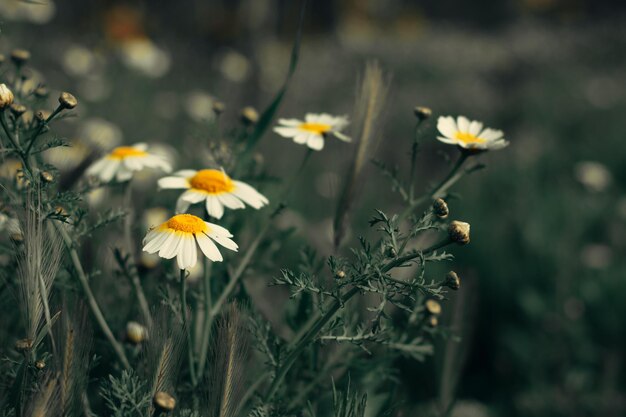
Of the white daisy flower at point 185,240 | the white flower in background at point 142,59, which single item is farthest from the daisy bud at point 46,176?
the white flower in background at point 142,59

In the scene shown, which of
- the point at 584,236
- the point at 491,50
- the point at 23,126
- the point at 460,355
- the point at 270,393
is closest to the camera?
the point at 270,393

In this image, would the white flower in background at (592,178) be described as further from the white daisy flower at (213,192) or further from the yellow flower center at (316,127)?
the white daisy flower at (213,192)

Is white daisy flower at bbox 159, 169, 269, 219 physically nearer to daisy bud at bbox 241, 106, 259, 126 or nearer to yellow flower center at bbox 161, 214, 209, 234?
yellow flower center at bbox 161, 214, 209, 234

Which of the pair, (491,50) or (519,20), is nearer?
(491,50)

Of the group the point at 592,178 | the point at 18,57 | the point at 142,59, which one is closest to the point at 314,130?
the point at 18,57

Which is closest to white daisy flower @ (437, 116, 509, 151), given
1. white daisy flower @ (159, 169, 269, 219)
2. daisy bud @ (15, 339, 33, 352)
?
white daisy flower @ (159, 169, 269, 219)

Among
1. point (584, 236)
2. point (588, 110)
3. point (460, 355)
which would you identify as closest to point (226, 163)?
point (460, 355)

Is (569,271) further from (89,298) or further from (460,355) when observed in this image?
(89,298)
